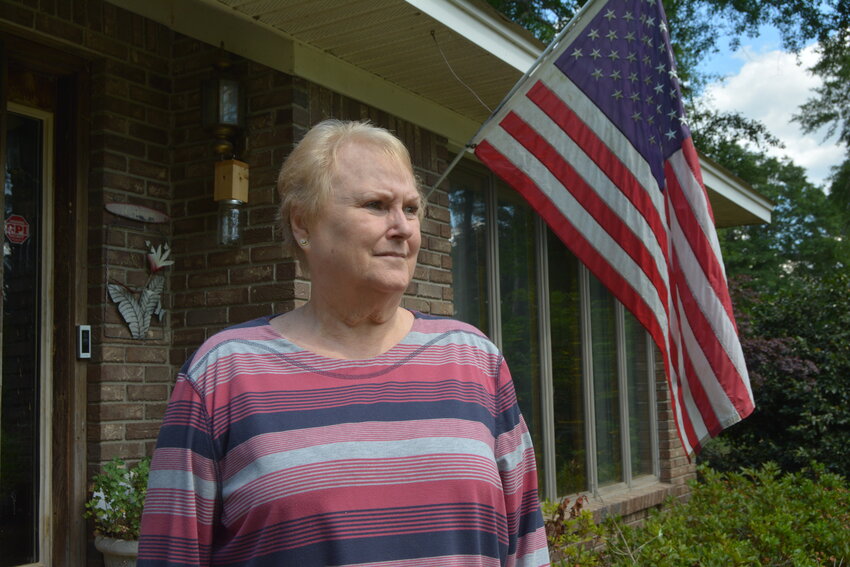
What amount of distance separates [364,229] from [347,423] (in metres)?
0.41

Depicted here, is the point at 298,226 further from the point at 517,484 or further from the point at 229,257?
the point at 229,257

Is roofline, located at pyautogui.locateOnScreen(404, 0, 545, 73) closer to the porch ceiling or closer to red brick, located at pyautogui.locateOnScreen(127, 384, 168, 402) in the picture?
the porch ceiling

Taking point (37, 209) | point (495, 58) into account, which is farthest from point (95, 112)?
point (495, 58)

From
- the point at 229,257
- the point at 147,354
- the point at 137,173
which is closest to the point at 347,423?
the point at 229,257

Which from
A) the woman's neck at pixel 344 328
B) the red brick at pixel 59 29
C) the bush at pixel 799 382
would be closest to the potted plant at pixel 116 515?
the red brick at pixel 59 29

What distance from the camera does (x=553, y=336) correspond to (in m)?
6.27

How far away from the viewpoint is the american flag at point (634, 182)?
11.6 feet

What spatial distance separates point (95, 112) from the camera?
12.4 feet

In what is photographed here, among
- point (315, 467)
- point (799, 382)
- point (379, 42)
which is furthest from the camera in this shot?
point (799, 382)

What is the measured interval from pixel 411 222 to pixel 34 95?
8.26 feet

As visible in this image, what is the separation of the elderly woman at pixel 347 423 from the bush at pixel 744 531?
252cm

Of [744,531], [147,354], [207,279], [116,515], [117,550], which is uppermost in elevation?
[207,279]

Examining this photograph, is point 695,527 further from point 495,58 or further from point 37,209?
point 37,209

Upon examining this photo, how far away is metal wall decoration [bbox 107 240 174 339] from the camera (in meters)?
3.75
